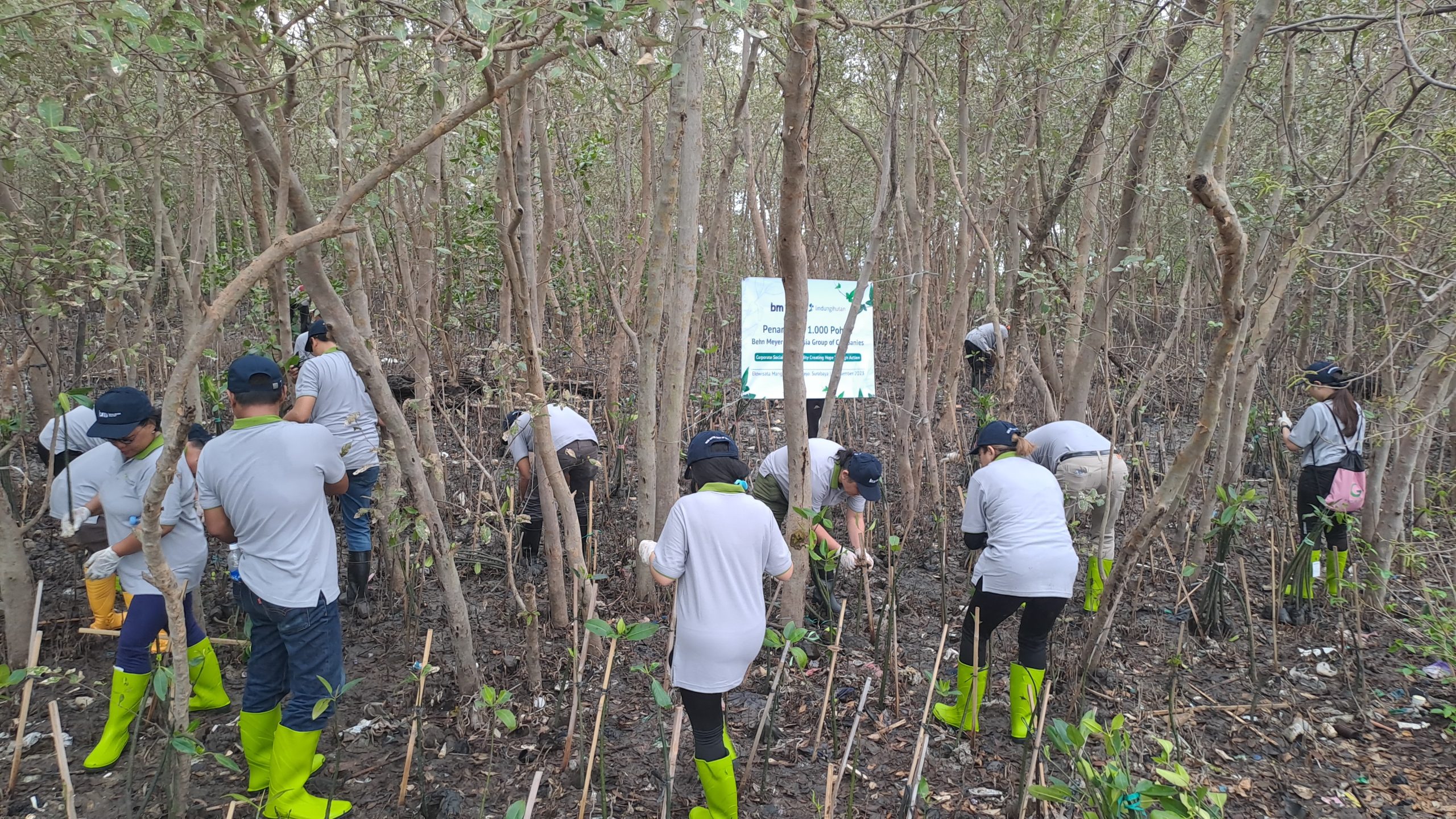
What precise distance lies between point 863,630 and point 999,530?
1.27 metres

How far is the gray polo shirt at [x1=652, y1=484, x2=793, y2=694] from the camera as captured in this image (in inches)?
106

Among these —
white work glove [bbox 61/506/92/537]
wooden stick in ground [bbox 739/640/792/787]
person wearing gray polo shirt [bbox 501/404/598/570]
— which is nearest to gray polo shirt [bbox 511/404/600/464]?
person wearing gray polo shirt [bbox 501/404/598/570]

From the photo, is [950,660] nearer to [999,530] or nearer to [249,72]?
[999,530]

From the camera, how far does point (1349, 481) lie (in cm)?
467

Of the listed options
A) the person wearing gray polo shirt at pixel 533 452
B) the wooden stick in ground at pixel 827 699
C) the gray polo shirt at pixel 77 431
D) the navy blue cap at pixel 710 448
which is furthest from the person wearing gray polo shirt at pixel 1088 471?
the gray polo shirt at pixel 77 431

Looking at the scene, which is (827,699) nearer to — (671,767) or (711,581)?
(671,767)

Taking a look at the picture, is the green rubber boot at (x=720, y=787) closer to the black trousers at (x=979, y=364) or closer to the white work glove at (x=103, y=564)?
the white work glove at (x=103, y=564)

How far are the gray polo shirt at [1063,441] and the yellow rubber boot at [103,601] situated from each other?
4.69 meters

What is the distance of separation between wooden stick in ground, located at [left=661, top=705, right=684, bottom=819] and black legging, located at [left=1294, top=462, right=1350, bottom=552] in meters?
3.81

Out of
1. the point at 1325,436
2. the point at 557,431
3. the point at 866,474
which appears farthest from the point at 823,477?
the point at 1325,436

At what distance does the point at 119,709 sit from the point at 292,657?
97 cm

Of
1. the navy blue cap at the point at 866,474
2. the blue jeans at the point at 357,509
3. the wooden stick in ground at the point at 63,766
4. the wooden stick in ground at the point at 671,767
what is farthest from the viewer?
the blue jeans at the point at 357,509

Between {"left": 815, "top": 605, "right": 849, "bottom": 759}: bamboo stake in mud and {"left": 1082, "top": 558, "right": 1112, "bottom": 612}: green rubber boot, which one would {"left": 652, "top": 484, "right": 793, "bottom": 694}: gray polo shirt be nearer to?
{"left": 815, "top": 605, "right": 849, "bottom": 759}: bamboo stake in mud

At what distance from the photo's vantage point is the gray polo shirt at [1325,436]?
15.3ft
